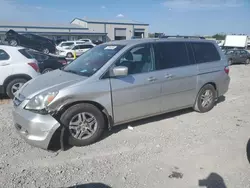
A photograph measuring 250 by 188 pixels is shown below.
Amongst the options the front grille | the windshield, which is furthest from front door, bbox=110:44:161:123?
the front grille

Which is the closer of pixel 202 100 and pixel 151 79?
pixel 151 79

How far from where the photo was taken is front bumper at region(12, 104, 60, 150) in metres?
3.34

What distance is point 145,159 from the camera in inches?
134

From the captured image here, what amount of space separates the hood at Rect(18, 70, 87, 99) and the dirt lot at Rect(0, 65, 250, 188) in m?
0.92

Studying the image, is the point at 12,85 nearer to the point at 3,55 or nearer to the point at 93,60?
the point at 3,55

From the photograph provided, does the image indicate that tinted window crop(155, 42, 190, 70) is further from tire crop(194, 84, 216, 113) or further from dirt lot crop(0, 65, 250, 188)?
dirt lot crop(0, 65, 250, 188)

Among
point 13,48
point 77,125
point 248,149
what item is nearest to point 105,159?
point 77,125

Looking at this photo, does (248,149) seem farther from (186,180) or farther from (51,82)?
(51,82)

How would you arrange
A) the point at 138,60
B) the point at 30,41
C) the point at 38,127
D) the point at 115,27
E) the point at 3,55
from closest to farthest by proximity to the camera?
the point at 38,127
the point at 138,60
the point at 3,55
the point at 30,41
the point at 115,27

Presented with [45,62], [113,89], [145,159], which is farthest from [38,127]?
[45,62]

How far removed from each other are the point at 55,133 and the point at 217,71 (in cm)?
395

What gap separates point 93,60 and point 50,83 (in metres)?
0.94

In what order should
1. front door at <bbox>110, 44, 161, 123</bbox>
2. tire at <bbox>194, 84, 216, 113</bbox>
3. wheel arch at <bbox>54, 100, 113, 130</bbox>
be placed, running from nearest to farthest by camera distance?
wheel arch at <bbox>54, 100, 113, 130</bbox>, front door at <bbox>110, 44, 161, 123</bbox>, tire at <bbox>194, 84, 216, 113</bbox>

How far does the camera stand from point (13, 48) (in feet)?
21.4
